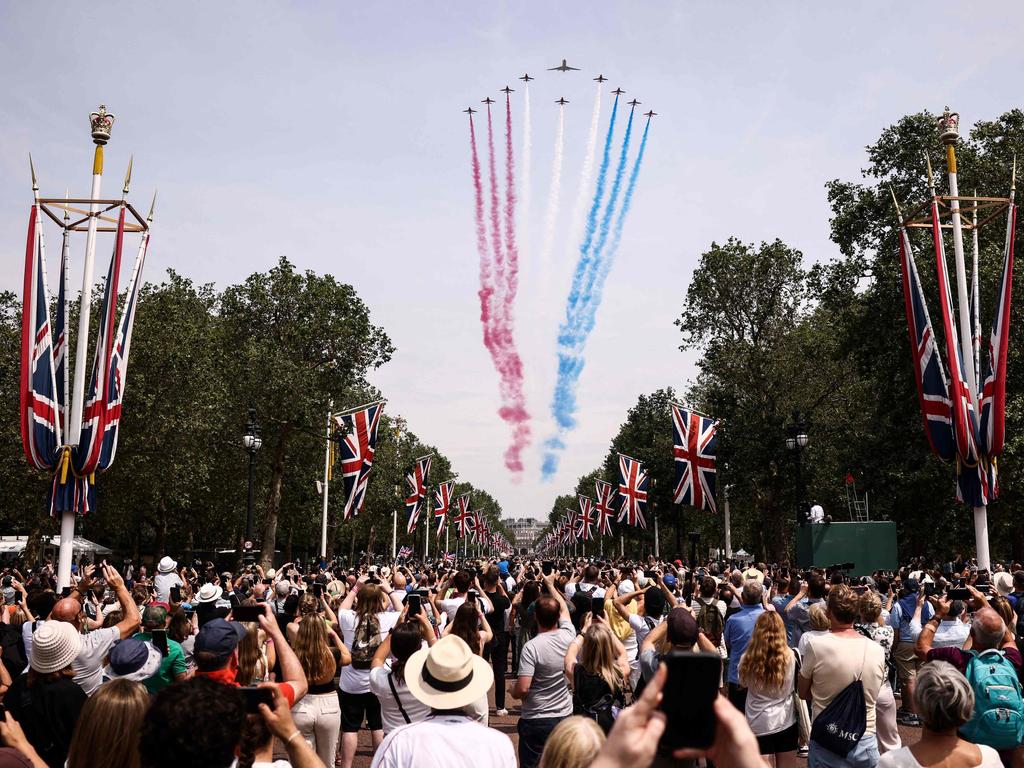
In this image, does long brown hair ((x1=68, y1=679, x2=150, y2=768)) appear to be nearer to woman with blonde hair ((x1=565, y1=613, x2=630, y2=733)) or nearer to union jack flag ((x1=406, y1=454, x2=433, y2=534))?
woman with blonde hair ((x1=565, y1=613, x2=630, y2=733))

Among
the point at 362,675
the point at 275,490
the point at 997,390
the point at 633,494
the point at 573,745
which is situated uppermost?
the point at 997,390

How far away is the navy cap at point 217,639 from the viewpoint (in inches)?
231

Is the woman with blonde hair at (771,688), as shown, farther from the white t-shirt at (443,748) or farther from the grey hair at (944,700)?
the white t-shirt at (443,748)

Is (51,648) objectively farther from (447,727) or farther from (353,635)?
(353,635)

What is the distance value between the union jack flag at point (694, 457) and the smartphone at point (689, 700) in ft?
106

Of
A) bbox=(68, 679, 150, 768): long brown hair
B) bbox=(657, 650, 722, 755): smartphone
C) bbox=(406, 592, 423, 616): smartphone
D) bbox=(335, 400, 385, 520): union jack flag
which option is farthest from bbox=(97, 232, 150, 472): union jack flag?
bbox=(657, 650, 722, 755): smartphone

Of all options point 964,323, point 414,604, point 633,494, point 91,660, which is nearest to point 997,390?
point 964,323

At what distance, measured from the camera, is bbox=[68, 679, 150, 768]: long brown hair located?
151 inches

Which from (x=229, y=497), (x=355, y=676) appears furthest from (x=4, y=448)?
(x=355, y=676)

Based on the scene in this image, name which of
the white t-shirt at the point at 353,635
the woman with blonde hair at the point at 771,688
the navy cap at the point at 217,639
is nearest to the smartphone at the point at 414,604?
the white t-shirt at the point at 353,635

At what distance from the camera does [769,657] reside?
6.96 m

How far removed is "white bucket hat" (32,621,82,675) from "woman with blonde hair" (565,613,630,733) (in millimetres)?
3558

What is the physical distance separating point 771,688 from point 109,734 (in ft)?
16.0

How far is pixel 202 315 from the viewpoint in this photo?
181ft
